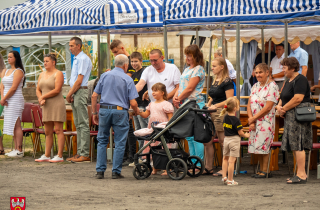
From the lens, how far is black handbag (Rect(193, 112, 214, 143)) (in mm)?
6793

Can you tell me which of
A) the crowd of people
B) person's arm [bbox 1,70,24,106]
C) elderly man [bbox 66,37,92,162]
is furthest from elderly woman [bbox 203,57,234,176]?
person's arm [bbox 1,70,24,106]

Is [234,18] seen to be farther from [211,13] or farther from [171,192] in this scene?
[171,192]

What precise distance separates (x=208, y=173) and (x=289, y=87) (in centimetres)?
181

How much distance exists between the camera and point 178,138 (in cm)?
698

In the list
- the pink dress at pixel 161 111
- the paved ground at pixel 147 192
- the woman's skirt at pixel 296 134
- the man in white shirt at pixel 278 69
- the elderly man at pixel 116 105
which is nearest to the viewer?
the paved ground at pixel 147 192

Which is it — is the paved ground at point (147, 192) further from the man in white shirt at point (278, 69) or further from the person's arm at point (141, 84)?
the man in white shirt at point (278, 69)

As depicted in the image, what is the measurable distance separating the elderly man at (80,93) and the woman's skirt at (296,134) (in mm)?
3673

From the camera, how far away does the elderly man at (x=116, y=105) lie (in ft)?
23.1

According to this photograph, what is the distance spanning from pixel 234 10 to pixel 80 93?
10.4 ft

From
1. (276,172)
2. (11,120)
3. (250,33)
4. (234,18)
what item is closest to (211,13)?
(234,18)

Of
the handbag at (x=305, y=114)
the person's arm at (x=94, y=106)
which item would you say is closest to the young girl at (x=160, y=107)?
the person's arm at (x=94, y=106)

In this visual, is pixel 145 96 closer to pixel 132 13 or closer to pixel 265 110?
pixel 132 13

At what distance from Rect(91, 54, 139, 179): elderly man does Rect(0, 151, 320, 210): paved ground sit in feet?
1.33

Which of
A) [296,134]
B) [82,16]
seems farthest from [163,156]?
[82,16]
